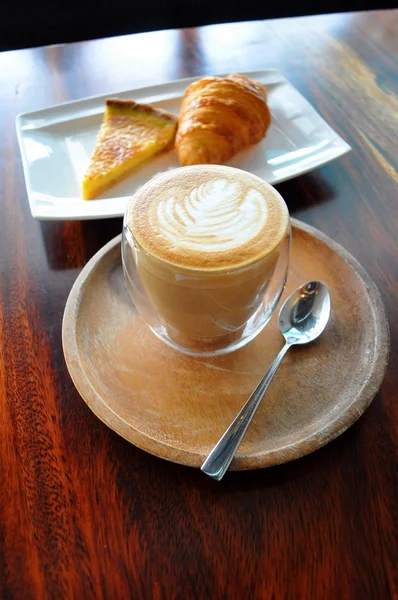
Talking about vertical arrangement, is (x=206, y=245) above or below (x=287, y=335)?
above

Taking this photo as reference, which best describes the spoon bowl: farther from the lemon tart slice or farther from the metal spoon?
the lemon tart slice

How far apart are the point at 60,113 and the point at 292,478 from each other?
0.87 metres

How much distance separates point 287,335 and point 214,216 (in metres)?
0.17

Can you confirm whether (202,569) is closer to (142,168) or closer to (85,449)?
(85,449)

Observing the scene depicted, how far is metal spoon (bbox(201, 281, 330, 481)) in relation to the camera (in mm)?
457

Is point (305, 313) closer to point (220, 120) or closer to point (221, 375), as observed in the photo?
point (221, 375)

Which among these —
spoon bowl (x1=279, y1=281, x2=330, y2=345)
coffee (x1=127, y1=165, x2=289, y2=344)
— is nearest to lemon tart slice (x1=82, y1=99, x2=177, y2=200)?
coffee (x1=127, y1=165, x2=289, y2=344)

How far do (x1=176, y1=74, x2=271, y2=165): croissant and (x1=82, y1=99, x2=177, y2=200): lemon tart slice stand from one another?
1.6 inches

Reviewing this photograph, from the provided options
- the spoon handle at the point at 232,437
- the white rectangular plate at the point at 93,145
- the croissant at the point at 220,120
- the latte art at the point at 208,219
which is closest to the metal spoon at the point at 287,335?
the spoon handle at the point at 232,437

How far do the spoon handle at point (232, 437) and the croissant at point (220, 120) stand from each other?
0.53 m

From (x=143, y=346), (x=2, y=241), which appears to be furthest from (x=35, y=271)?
(x=143, y=346)

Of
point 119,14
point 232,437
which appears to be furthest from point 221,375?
point 119,14

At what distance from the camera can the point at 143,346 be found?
23.1 inches

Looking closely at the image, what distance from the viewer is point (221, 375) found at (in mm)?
553
